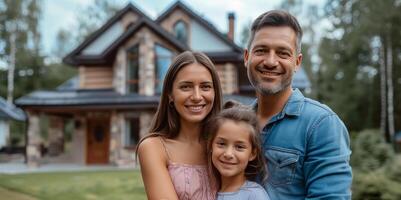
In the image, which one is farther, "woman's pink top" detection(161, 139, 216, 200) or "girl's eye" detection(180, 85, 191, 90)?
"girl's eye" detection(180, 85, 191, 90)

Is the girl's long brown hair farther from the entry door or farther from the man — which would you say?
the entry door

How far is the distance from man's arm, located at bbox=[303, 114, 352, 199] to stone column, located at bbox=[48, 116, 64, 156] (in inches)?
800

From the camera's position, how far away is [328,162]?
188 centimetres

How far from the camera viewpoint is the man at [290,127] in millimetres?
1894

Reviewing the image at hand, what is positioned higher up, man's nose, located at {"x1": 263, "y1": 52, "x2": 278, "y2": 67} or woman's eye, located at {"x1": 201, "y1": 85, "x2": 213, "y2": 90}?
man's nose, located at {"x1": 263, "y1": 52, "x2": 278, "y2": 67}

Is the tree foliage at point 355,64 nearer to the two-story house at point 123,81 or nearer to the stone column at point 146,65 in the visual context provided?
the two-story house at point 123,81

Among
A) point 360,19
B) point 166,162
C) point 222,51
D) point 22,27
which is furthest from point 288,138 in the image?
point 22,27

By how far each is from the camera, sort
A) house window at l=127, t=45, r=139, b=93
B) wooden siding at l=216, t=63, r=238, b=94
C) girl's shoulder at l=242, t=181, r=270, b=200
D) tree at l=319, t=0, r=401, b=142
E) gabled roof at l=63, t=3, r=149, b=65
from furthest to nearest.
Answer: tree at l=319, t=0, r=401, b=142, gabled roof at l=63, t=3, r=149, b=65, house window at l=127, t=45, r=139, b=93, wooden siding at l=216, t=63, r=238, b=94, girl's shoulder at l=242, t=181, r=270, b=200

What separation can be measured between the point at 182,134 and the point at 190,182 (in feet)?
1.16

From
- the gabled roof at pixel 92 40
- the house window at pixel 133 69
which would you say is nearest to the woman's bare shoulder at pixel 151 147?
the house window at pixel 133 69

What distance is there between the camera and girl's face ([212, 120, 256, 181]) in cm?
227

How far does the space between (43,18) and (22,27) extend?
2119 mm

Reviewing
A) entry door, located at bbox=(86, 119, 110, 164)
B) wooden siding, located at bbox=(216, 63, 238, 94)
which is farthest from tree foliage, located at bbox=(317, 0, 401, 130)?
entry door, located at bbox=(86, 119, 110, 164)

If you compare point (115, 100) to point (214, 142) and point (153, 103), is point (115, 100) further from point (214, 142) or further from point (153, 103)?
point (214, 142)
